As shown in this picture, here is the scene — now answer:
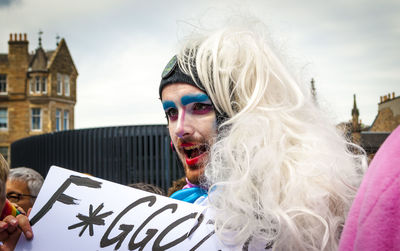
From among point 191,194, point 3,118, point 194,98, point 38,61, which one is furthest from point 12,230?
point 3,118

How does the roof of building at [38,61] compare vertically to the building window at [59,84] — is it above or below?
above

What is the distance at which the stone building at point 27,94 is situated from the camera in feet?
104

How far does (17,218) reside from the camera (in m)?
1.68

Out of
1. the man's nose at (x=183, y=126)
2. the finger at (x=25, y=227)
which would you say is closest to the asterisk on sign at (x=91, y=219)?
the finger at (x=25, y=227)

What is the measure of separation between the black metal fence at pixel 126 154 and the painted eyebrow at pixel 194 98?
1122 cm

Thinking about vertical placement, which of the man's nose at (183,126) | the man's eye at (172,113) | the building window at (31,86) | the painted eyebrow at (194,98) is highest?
the building window at (31,86)

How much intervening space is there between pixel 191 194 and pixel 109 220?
362mm

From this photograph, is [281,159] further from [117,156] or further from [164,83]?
[117,156]

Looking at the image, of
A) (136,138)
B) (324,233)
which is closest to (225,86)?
(324,233)

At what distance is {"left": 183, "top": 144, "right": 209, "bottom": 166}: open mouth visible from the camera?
1.73 meters

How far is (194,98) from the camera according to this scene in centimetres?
172

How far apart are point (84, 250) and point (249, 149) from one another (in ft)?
2.44

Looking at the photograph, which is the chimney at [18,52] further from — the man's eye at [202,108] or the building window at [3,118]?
the man's eye at [202,108]

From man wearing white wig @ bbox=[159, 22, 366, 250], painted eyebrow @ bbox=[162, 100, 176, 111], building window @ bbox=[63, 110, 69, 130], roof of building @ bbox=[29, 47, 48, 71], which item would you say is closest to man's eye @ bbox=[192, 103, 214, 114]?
man wearing white wig @ bbox=[159, 22, 366, 250]
